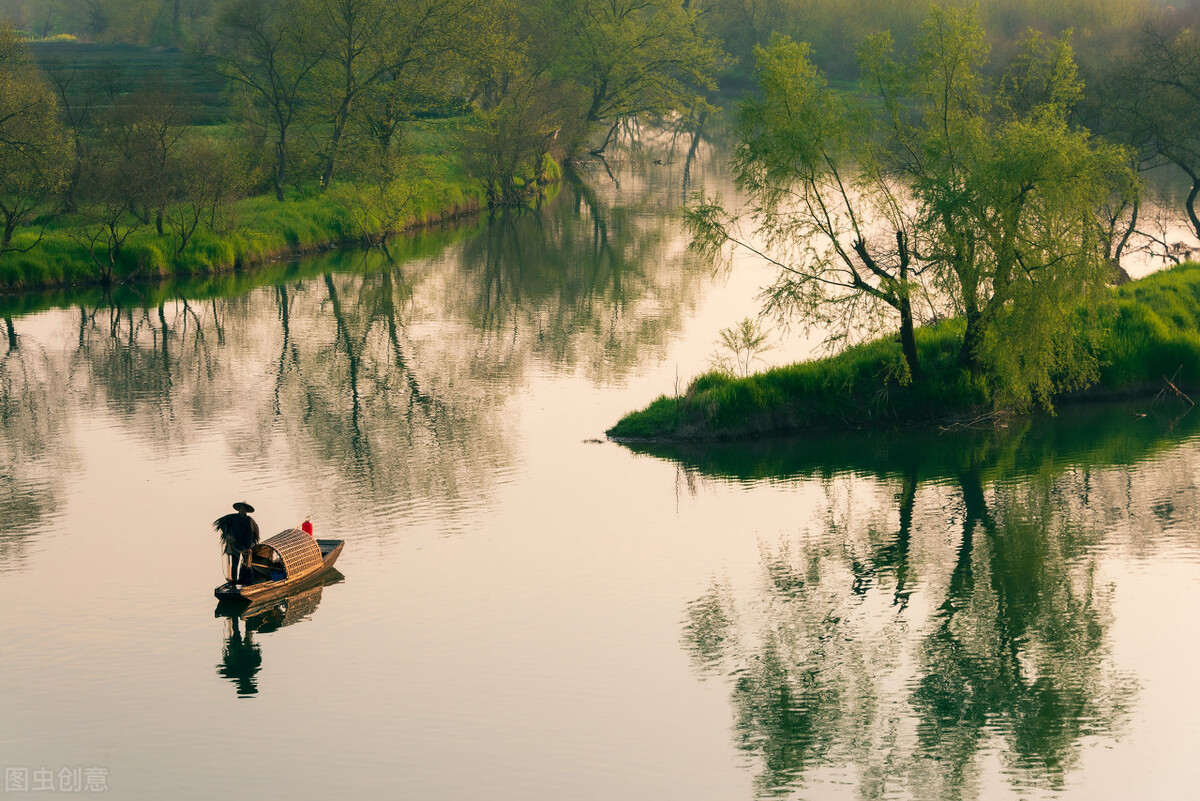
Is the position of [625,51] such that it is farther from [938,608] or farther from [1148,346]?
[938,608]

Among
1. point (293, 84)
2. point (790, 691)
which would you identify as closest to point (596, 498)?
point (790, 691)

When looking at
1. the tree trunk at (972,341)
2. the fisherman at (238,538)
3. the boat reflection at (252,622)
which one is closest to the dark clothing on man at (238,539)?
the fisherman at (238,538)

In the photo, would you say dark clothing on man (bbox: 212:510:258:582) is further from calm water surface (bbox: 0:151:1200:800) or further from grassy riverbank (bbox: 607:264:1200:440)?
grassy riverbank (bbox: 607:264:1200:440)

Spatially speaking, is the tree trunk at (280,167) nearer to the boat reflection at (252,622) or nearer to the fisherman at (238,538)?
the fisherman at (238,538)

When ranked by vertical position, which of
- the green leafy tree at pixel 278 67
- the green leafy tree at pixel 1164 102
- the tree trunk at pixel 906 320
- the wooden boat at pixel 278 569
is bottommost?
the wooden boat at pixel 278 569

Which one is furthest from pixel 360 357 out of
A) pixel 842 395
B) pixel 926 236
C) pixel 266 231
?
pixel 266 231

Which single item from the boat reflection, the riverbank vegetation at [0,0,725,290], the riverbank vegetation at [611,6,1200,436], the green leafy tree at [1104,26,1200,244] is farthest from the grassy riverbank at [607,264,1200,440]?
the riverbank vegetation at [0,0,725,290]

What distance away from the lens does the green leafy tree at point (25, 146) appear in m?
50.3

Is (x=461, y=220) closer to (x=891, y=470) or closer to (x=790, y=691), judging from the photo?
(x=891, y=470)

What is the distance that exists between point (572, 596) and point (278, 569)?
17.4ft

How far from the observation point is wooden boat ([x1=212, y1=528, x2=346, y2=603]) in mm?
22625

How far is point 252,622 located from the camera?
Result: 892 inches

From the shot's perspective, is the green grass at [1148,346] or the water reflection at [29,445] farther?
the green grass at [1148,346]

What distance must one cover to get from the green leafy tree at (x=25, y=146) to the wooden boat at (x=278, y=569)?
32.4m
